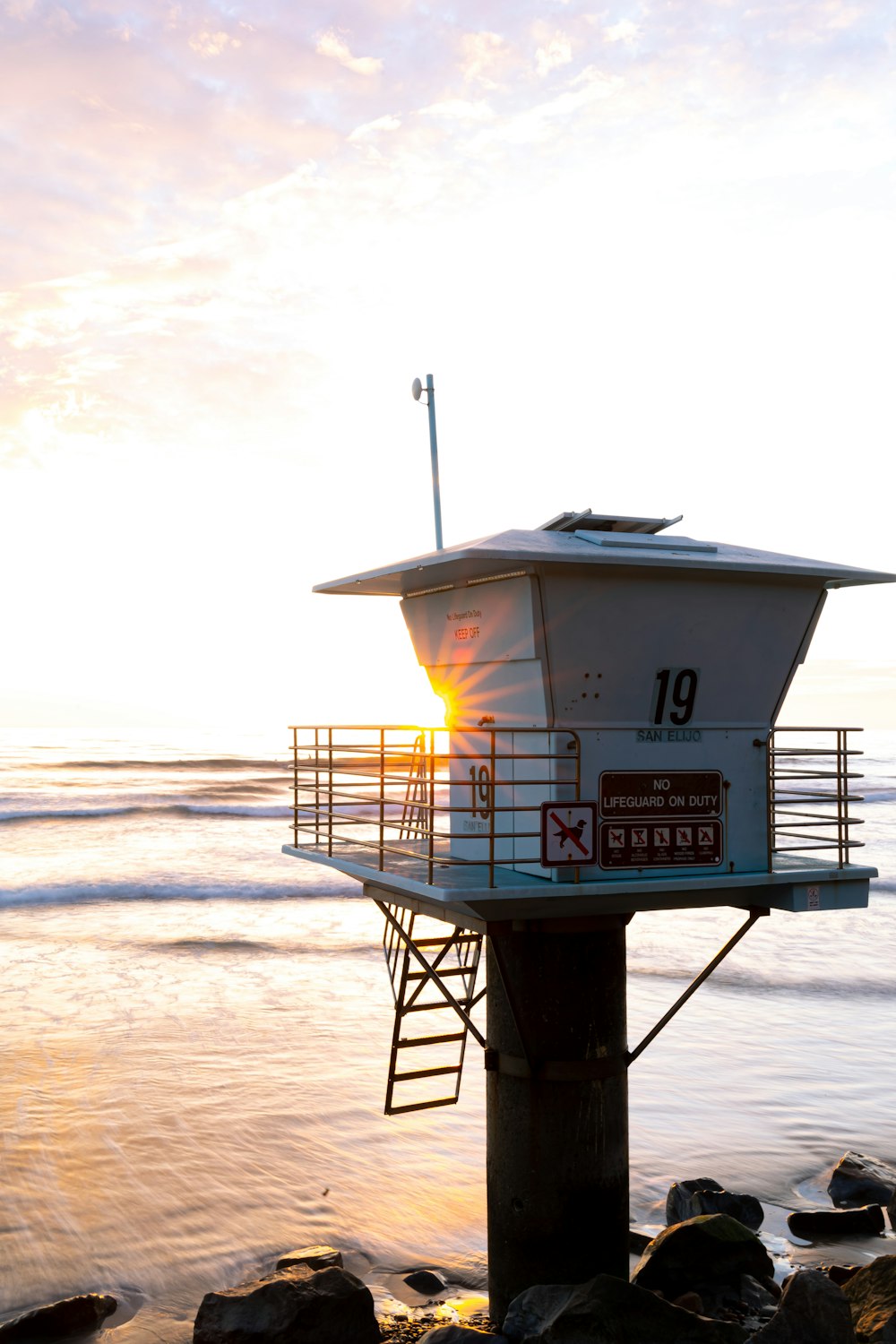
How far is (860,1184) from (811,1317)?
5840mm

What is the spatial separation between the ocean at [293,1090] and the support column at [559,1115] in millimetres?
1847

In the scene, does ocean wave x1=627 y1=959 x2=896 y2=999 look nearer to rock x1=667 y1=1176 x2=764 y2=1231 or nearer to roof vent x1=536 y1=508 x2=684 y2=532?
rock x1=667 y1=1176 x2=764 y2=1231

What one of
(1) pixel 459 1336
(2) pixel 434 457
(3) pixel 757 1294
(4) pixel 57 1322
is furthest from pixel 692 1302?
(2) pixel 434 457

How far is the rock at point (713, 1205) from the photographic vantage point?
12016 mm

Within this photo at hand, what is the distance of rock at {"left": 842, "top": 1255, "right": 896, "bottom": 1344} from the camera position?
27.4 feet

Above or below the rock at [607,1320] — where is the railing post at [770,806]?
above

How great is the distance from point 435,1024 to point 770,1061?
6.12 m

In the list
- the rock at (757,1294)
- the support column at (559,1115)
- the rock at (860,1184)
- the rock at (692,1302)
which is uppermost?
the support column at (559,1115)

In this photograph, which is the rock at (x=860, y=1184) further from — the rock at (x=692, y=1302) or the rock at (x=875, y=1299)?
the rock at (x=692, y=1302)

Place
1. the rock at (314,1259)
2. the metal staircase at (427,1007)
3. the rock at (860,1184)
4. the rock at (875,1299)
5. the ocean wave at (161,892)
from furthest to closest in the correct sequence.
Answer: the ocean wave at (161,892)
the rock at (860,1184)
the metal staircase at (427,1007)
the rock at (314,1259)
the rock at (875,1299)

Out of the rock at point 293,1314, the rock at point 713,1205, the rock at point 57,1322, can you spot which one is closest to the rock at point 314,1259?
the rock at point 293,1314

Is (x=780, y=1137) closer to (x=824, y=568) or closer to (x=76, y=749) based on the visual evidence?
(x=824, y=568)

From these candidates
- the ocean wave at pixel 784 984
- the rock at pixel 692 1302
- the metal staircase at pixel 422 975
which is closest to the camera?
the rock at pixel 692 1302

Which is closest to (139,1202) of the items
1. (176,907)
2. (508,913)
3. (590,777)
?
(508,913)
